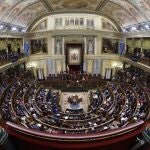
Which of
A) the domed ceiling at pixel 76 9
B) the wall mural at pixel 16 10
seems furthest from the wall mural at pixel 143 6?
the wall mural at pixel 16 10

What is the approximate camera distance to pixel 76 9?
104ft

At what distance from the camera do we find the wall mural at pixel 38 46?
35341mm

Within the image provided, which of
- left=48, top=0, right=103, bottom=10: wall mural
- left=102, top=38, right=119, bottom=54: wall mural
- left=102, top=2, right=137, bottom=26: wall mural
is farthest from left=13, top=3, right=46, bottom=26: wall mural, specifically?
left=102, top=38, right=119, bottom=54: wall mural

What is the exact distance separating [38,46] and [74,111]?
15720mm

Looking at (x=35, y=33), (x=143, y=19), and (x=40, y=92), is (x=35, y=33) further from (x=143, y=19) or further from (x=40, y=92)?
(x=143, y=19)

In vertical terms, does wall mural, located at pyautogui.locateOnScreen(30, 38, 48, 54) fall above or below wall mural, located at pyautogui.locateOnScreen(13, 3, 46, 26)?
below

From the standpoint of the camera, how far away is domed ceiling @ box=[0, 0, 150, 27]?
23328 millimetres

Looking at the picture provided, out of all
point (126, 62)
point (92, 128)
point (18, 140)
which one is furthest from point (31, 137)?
point (126, 62)

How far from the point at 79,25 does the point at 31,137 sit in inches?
1074

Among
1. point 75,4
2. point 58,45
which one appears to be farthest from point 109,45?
point 75,4

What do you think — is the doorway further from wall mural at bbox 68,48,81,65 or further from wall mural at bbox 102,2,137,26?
wall mural at bbox 102,2,137,26

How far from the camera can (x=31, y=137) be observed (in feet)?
27.5

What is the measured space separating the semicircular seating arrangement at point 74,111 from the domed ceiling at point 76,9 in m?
6.95

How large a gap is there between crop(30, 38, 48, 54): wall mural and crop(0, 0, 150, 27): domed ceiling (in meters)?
2.83
